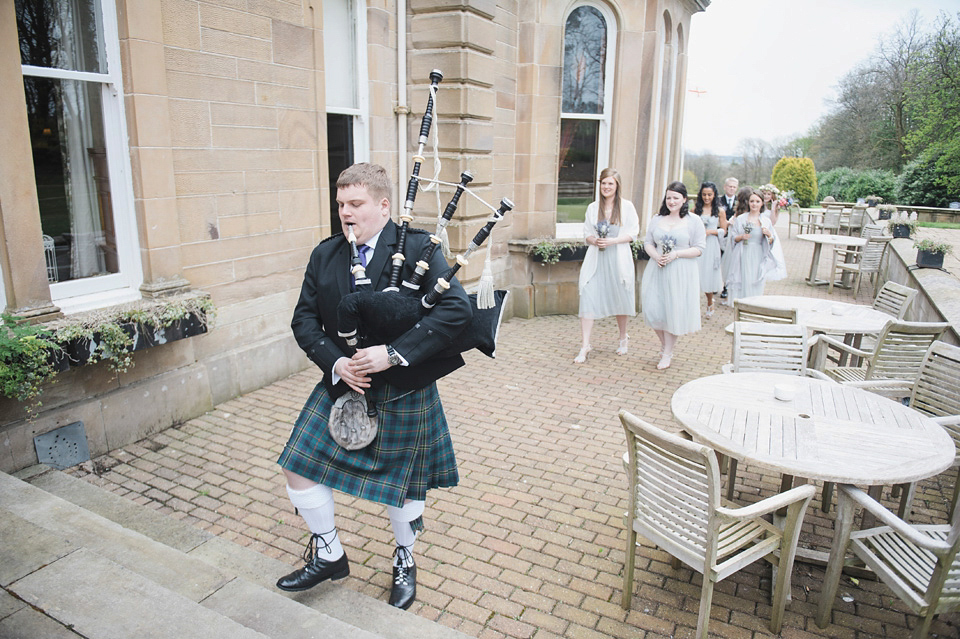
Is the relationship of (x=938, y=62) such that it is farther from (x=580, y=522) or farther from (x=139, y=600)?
(x=139, y=600)

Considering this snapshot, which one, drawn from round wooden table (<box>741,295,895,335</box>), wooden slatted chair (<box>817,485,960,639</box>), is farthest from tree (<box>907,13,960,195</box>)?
wooden slatted chair (<box>817,485,960,639</box>)

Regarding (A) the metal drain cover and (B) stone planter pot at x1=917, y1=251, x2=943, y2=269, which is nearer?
(A) the metal drain cover

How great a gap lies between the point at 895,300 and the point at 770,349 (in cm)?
251

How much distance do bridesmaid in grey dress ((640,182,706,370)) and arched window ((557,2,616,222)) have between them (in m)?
2.86

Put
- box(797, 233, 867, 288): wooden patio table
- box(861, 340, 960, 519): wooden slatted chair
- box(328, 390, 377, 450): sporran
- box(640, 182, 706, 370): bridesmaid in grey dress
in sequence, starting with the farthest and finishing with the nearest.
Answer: box(797, 233, 867, 288): wooden patio table
box(640, 182, 706, 370): bridesmaid in grey dress
box(861, 340, 960, 519): wooden slatted chair
box(328, 390, 377, 450): sporran

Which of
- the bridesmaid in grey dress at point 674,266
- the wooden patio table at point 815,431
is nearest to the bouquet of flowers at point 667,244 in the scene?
the bridesmaid in grey dress at point 674,266

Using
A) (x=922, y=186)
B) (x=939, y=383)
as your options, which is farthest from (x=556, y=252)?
(x=922, y=186)

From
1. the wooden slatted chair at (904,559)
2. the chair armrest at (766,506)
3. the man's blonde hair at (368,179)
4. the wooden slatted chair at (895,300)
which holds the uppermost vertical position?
the man's blonde hair at (368,179)

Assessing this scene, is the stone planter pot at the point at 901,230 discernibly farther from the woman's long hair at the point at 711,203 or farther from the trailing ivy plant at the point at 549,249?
the trailing ivy plant at the point at 549,249

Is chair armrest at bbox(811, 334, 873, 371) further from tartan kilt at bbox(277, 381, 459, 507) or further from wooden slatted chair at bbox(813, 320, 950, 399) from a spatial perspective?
tartan kilt at bbox(277, 381, 459, 507)

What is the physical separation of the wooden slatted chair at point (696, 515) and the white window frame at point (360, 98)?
5387 millimetres

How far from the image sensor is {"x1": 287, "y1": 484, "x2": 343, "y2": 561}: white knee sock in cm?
305

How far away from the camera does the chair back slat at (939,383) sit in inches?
163

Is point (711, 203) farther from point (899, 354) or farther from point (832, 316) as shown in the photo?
point (899, 354)
